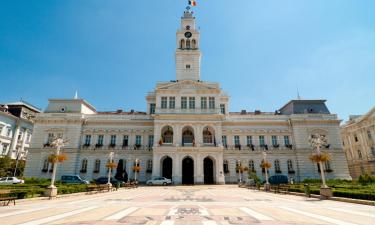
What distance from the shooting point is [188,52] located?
50781mm

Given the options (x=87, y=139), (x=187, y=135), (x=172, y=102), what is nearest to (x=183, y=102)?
(x=172, y=102)

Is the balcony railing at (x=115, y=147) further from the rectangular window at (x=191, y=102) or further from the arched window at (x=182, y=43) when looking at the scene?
the arched window at (x=182, y=43)

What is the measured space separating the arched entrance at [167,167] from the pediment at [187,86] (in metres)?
14.5

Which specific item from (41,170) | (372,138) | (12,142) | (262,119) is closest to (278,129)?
(262,119)

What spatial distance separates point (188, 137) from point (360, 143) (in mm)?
42816

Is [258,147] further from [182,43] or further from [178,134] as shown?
[182,43]

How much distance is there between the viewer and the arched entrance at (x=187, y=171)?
42.6 metres

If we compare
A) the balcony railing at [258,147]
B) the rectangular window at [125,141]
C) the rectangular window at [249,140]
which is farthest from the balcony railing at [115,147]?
the rectangular window at [249,140]

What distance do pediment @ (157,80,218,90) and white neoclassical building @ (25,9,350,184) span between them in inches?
8.1

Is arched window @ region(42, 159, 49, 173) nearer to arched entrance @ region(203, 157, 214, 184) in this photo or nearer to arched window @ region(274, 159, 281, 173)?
arched entrance @ region(203, 157, 214, 184)

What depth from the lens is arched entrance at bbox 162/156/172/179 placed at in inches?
1667

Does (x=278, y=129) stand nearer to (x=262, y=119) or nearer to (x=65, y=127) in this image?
(x=262, y=119)

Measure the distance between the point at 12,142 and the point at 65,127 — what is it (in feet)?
61.9

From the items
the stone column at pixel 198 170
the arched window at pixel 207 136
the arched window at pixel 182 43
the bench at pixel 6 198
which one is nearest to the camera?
the bench at pixel 6 198
